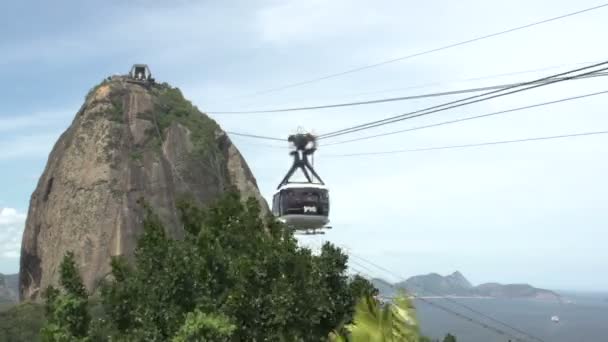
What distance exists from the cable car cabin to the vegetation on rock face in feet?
34.6

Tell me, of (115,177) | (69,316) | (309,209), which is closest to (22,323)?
(115,177)

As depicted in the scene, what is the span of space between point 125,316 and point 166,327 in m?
2.67

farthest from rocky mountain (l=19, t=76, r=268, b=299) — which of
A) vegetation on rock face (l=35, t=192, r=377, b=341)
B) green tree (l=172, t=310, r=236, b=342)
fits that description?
green tree (l=172, t=310, r=236, b=342)

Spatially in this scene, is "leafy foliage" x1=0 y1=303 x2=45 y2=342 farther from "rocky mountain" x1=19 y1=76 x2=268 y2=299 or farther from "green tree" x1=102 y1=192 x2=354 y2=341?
"green tree" x1=102 y1=192 x2=354 y2=341

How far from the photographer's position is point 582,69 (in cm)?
974

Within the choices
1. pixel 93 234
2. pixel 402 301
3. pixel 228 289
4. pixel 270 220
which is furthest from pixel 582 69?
pixel 93 234

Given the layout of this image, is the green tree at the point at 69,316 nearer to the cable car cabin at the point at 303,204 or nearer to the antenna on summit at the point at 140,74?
the cable car cabin at the point at 303,204

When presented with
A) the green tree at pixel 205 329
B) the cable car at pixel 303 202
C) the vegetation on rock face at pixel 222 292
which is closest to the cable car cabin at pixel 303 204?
the cable car at pixel 303 202

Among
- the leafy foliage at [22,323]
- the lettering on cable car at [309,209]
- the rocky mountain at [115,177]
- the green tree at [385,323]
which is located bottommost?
the leafy foliage at [22,323]

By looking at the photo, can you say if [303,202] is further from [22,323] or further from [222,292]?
[22,323]

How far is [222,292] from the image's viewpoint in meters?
17.8

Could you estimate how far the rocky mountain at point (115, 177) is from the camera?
267 feet

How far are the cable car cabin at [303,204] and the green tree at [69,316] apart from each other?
1230 centimetres

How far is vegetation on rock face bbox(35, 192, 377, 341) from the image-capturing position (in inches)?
662
